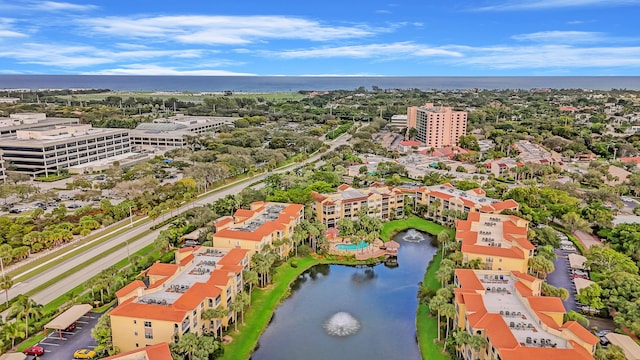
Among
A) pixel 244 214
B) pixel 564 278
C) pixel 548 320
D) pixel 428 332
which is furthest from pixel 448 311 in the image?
pixel 244 214

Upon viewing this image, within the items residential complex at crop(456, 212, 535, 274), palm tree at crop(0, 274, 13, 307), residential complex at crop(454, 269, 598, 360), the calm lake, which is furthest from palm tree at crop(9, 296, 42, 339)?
residential complex at crop(456, 212, 535, 274)

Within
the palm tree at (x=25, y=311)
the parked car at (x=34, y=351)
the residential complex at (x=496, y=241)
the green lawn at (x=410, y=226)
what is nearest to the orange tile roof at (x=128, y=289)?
the parked car at (x=34, y=351)

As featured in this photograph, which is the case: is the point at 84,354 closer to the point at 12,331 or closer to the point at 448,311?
the point at 12,331

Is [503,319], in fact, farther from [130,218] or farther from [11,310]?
[130,218]

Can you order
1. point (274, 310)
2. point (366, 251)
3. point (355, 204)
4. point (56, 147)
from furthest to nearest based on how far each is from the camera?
point (56, 147) < point (355, 204) < point (366, 251) < point (274, 310)

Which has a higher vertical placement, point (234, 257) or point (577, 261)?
point (234, 257)

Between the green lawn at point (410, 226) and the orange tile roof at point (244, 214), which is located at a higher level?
the orange tile roof at point (244, 214)

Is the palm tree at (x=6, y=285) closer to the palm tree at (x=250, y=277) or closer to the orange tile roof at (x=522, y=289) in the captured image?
the palm tree at (x=250, y=277)
